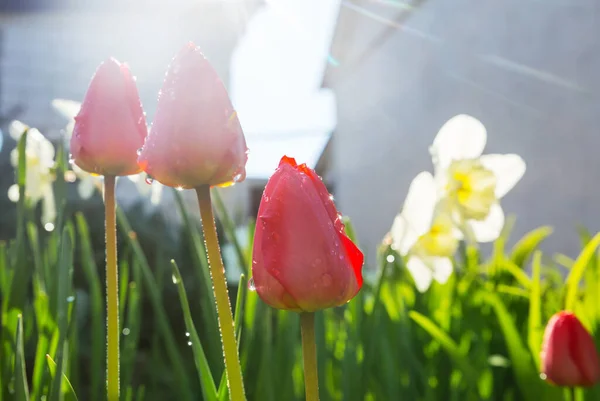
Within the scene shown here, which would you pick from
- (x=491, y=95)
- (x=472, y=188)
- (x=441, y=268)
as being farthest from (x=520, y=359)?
(x=491, y=95)

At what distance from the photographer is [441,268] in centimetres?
114

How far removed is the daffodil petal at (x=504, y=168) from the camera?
1208 millimetres

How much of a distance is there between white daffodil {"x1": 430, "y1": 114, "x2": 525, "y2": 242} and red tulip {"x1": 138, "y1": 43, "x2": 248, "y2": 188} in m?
0.77

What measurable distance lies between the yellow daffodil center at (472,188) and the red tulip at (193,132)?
795mm

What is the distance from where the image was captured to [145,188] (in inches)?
46.4

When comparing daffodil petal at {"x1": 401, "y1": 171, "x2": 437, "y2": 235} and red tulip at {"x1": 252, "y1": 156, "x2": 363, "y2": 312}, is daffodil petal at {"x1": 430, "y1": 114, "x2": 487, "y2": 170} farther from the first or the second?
red tulip at {"x1": 252, "y1": 156, "x2": 363, "y2": 312}

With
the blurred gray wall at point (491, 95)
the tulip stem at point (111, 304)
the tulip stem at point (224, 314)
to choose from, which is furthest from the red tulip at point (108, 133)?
the blurred gray wall at point (491, 95)

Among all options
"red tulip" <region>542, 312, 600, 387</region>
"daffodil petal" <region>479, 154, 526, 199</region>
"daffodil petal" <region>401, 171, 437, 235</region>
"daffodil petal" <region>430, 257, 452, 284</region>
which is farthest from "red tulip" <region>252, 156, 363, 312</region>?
"daffodil petal" <region>479, 154, 526, 199</region>

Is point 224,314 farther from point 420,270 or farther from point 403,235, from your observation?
point 420,270

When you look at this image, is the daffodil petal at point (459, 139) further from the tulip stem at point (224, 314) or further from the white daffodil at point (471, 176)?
the tulip stem at point (224, 314)

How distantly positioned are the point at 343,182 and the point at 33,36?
4824 millimetres

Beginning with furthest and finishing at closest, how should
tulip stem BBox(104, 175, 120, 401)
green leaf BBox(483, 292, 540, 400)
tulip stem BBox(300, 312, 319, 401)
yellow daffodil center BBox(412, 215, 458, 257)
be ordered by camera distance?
yellow daffodil center BBox(412, 215, 458, 257) < green leaf BBox(483, 292, 540, 400) < tulip stem BBox(104, 175, 120, 401) < tulip stem BBox(300, 312, 319, 401)

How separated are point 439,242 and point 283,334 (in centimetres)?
37

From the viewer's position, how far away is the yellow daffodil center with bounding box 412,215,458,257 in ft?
3.60
